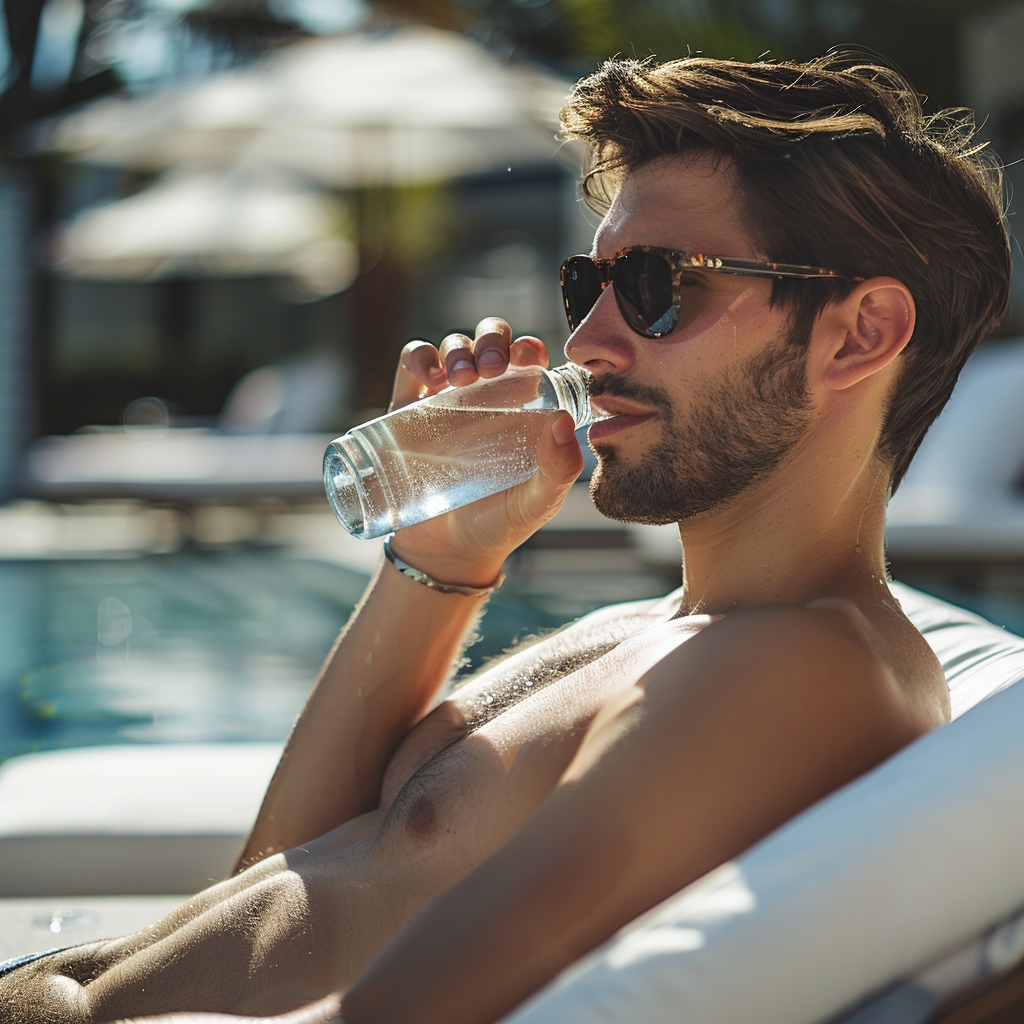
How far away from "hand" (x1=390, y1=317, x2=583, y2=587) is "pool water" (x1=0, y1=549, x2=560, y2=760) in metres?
2.10

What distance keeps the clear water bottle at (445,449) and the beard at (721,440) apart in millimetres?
274

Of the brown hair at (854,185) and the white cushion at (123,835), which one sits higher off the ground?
the brown hair at (854,185)

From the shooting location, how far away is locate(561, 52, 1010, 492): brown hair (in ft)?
5.01

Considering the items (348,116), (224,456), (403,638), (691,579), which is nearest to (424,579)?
(403,638)

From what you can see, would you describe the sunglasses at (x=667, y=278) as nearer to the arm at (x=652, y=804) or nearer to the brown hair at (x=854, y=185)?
the brown hair at (x=854, y=185)

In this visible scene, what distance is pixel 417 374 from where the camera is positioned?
1.94m

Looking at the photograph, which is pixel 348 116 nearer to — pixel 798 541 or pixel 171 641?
pixel 171 641

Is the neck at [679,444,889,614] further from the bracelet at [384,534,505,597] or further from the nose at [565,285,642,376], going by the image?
the bracelet at [384,534,505,597]

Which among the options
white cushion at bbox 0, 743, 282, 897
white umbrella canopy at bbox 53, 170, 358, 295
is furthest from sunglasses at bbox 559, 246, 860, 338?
white umbrella canopy at bbox 53, 170, 358, 295

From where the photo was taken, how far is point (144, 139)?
11.6 meters

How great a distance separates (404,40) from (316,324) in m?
10.3

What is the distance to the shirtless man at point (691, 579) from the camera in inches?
43.9

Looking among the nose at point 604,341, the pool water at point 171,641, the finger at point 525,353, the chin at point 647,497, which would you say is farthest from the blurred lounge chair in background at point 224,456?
the chin at point 647,497

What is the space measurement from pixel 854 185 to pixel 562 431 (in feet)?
1.73
